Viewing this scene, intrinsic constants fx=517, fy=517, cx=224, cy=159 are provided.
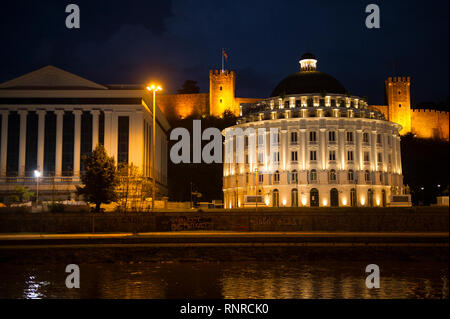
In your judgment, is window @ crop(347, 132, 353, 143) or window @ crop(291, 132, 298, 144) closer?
window @ crop(291, 132, 298, 144)

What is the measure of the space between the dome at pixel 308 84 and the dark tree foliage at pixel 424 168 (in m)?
30.6

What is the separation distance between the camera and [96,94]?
90.2 meters

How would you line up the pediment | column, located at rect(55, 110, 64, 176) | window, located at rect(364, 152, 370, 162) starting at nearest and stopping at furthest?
column, located at rect(55, 110, 64, 176)
the pediment
window, located at rect(364, 152, 370, 162)

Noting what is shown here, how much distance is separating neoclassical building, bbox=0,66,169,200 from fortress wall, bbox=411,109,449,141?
105m

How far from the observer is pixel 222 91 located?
155500 mm

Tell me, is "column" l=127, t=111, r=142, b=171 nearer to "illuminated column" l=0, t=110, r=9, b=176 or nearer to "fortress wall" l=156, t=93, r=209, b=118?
"illuminated column" l=0, t=110, r=9, b=176

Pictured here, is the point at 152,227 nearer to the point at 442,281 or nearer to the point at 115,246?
the point at 115,246

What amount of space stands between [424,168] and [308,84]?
43303mm

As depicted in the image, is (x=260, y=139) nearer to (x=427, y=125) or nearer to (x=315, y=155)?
(x=315, y=155)

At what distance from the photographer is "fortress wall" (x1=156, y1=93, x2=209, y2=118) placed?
160 metres

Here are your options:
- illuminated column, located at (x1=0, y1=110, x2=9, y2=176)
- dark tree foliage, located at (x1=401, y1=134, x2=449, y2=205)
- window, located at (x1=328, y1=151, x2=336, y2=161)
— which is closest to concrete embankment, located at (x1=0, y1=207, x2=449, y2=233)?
illuminated column, located at (x1=0, y1=110, x2=9, y2=176)

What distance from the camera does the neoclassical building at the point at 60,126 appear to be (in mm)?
87750
